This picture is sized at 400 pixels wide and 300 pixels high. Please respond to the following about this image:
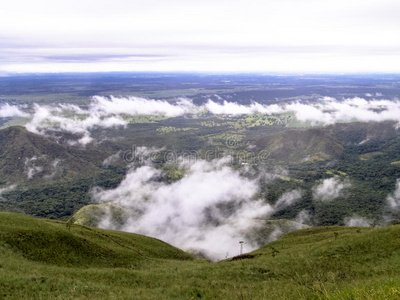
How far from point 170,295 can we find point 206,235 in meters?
163

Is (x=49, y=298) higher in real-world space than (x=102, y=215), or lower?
higher

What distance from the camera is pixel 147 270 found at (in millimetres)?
50469

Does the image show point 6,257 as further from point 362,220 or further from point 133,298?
point 362,220

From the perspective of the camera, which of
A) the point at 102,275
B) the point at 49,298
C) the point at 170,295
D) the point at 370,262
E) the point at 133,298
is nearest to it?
the point at 49,298

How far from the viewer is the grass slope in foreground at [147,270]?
102 ft

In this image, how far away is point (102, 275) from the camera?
1610 inches

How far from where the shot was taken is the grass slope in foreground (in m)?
31.0

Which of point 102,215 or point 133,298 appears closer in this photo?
point 133,298

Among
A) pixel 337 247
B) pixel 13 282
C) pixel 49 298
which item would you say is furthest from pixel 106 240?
pixel 337 247

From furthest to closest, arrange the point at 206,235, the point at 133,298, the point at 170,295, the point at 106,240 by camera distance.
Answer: the point at 206,235, the point at 106,240, the point at 170,295, the point at 133,298

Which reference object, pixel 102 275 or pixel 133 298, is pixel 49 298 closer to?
pixel 133 298

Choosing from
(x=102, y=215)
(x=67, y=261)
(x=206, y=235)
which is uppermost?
(x=67, y=261)

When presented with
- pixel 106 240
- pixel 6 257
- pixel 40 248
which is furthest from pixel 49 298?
pixel 106 240

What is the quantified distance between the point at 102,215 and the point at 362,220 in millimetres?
189524
